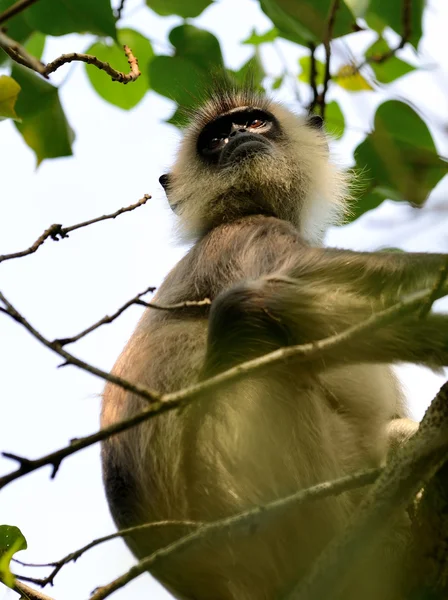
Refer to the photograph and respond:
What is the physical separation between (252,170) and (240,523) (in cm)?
363

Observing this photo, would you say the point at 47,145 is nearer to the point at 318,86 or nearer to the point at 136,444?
the point at 136,444

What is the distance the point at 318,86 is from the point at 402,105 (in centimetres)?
179

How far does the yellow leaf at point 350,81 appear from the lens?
3682mm

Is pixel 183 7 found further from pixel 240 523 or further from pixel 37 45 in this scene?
pixel 240 523

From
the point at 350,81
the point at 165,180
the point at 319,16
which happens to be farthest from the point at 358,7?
the point at 165,180

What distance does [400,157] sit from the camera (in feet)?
8.26

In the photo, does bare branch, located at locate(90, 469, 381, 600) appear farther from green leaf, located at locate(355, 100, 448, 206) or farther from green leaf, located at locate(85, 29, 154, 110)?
green leaf, located at locate(85, 29, 154, 110)

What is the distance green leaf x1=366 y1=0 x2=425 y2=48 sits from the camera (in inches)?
132

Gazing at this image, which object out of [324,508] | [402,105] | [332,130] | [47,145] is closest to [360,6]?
[402,105]

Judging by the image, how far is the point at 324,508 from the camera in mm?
3812

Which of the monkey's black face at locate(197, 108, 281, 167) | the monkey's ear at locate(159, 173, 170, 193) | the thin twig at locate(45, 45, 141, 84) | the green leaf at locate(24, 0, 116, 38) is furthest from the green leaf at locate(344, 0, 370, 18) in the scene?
the monkey's ear at locate(159, 173, 170, 193)

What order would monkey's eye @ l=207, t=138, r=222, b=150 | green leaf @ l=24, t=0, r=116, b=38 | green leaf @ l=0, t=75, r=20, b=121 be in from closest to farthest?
1. green leaf @ l=0, t=75, r=20, b=121
2. green leaf @ l=24, t=0, r=116, b=38
3. monkey's eye @ l=207, t=138, r=222, b=150

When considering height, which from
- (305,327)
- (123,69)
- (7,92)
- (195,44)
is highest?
(123,69)

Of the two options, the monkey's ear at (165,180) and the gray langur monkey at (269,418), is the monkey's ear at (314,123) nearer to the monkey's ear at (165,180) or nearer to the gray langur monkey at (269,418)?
the monkey's ear at (165,180)
